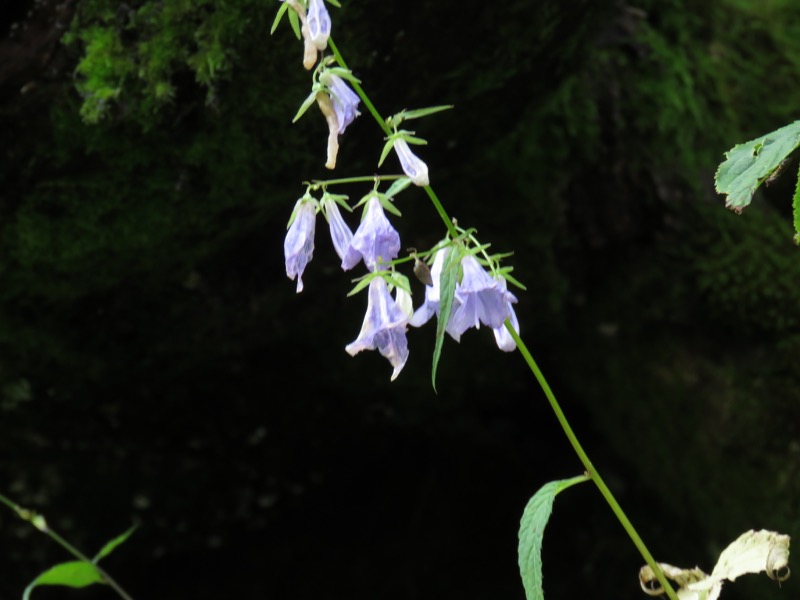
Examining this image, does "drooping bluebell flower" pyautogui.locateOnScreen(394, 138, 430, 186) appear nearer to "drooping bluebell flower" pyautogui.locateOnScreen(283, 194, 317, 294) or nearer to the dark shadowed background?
"drooping bluebell flower" pyautogui.locateOnScreen(283, 194, 317, 294)

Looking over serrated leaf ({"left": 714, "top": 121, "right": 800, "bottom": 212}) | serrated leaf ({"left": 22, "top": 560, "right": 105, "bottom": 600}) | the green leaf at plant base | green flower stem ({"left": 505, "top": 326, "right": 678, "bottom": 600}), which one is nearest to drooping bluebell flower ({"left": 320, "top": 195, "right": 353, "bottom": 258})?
green flower stem ({"left": 505, "top": 326, "right": 678, "bottom": 600})

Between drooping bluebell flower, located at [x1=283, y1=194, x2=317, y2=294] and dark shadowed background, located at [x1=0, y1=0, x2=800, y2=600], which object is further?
dark shadowed background, located at [x1=0, y1=0, x2=800, y2=600]

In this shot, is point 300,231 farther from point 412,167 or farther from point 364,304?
point 364,304

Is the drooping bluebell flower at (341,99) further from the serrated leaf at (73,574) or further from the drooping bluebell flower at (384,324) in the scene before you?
the serrated leaf at (73,574)

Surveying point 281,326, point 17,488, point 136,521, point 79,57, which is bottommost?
point 136,521

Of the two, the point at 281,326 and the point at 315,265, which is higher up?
the point at 315,265

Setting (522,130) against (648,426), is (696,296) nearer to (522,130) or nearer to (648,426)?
(648,426)

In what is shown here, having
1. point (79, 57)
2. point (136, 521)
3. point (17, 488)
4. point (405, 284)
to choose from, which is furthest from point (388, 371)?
point (405, 284)

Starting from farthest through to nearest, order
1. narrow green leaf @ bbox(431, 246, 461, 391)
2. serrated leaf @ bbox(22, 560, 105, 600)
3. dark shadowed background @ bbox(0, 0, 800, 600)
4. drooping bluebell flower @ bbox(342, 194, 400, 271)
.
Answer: dark shadowed background @ bbox(0, 0, 800, 600) < serrated leaf @ bbox(22, 560, 105, 600) < drooping bluebell flower @ bbox(342, 194, 400, 271) < narrow green leaf @ bbox(431, 246, 461, 391)
